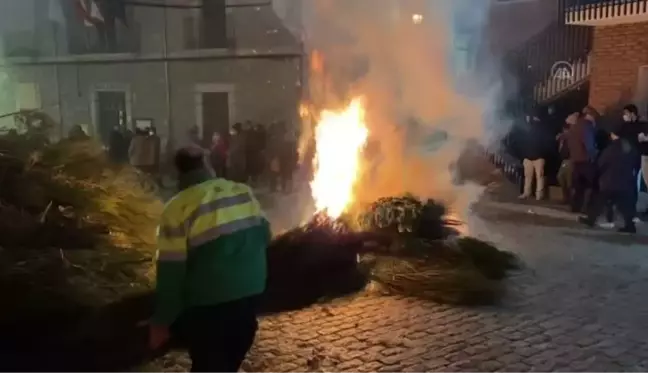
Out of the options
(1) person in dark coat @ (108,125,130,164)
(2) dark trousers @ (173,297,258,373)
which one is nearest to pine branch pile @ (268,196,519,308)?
(1) person in dark coat @ (108,125,130,164)

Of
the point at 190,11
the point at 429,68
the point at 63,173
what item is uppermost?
the point at 190,11

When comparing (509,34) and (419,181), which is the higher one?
(509,34)

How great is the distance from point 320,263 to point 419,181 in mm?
2188

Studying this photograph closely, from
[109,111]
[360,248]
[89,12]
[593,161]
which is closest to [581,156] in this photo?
[593,161]

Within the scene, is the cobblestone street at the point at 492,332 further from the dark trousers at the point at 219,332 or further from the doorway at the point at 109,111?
the doorway at the point at 109,111

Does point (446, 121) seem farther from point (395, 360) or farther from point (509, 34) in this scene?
point (395, 360)

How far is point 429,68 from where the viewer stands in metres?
9.01

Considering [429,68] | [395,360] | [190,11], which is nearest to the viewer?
[395,360]

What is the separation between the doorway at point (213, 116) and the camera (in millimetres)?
8477

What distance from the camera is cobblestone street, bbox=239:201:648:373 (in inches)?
209

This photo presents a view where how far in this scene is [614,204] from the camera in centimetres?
1019

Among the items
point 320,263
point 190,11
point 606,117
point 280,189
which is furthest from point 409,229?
point 606,117

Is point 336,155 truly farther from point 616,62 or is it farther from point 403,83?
point 616,62

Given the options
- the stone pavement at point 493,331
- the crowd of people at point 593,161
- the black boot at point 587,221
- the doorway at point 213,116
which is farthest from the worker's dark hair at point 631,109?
the doorway at point 213,116
